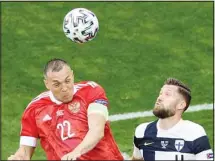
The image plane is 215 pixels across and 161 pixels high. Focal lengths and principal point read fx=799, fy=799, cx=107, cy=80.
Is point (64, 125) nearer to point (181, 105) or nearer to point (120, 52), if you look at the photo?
point (181, 105)

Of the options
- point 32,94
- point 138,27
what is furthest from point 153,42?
point 32,94

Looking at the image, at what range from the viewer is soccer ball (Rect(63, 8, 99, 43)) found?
15.3m

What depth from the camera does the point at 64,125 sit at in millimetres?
10602

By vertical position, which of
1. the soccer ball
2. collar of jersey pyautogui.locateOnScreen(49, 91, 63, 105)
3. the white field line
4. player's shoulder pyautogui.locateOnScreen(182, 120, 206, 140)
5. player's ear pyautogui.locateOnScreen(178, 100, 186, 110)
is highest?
the soccer ball

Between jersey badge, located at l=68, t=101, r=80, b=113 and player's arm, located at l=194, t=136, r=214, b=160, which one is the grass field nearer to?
jersey badge, located at l=68, t=101, r=80, b=113

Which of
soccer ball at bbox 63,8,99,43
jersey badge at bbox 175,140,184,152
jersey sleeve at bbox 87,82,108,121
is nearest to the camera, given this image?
jersey badge at bbox 175,140,184,152

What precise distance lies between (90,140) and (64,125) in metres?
0.95

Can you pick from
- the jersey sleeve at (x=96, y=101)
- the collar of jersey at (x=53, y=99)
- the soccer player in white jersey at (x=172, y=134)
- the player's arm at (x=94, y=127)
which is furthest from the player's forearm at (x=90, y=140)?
the collar of jersey at (x=53, y=99)

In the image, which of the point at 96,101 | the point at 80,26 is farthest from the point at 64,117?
the point at 80,26

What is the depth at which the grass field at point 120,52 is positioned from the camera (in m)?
17.9

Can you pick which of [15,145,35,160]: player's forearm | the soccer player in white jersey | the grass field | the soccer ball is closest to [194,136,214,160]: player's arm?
the soccer player in white jersey

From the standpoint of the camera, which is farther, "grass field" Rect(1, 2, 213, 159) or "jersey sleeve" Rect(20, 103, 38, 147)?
"grass field" Rect(1, 2, 213, 159)

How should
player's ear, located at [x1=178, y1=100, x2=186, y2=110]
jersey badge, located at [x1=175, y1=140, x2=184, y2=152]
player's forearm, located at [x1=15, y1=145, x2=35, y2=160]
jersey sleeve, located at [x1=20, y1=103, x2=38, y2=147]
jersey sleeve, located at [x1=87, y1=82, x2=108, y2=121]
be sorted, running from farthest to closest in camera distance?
1. jersey sleeve, located at [x1=20, y1=103, x2=38, y2=147]
2. player's forearm, located at [x1=15, y1=145, x2=35, y2=160]
3. jersey sleeve, located at [x1=87, y1=82, x2=108, y2=121]
4. player's ear, located at [x1=178, y1=100, x2=186, y2=110]
5. jersey badge, located at [x1=175, y1=140, x2=184, y2=152]

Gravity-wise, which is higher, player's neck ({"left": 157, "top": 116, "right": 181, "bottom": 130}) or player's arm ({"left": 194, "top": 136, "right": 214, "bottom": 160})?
player's neck ({"left": 157, "top": 116, "right": 181, "bottom": 130})
